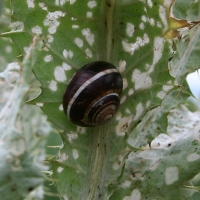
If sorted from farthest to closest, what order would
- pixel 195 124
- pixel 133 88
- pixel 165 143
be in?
pixel 195 124 < pixel 165 143 < pixel 133 88

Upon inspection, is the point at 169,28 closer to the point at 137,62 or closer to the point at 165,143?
the point at 137,62

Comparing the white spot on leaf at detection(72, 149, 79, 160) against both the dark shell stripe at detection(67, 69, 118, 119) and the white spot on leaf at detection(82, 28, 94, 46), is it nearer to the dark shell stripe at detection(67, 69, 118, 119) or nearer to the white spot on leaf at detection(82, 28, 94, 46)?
the dark shell stripe at detection(67, 69, 118, 119)

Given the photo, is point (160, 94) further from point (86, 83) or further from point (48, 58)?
point (48, 58)

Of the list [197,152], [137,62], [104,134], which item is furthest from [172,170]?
[137,62]

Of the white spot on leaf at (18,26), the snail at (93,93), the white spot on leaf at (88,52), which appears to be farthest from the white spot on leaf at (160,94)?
the white spot on leaf at (18,26)

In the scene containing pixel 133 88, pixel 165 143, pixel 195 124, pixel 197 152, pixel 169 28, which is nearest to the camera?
pixel 169 28

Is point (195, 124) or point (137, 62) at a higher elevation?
point (137, 62)

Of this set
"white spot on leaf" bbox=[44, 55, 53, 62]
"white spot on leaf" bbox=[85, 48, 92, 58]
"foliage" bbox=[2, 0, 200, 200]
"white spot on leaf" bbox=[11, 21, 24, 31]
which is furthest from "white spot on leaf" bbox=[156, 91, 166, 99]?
"white spot on leaf" bbox=[11, 21, 24, 31]

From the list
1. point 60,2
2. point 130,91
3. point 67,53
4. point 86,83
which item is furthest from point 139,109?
point 60,2
